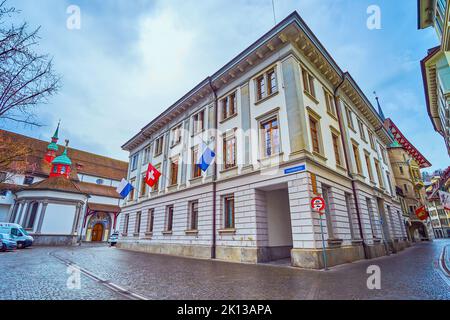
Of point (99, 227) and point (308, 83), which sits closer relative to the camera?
point (308, 83)

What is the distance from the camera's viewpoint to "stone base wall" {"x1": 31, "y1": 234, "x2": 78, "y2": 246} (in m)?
29.4

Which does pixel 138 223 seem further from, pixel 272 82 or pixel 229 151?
pixel 272 82

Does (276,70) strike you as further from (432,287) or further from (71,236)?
(71,236)

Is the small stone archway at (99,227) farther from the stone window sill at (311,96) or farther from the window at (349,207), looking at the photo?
the stone window sill at (311,96)

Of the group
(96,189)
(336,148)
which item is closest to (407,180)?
(336,148)

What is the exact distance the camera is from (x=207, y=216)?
46.7 ft

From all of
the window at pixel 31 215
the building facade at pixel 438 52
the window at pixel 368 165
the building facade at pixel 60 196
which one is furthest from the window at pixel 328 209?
the window at pixel 31 215

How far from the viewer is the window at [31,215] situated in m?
30.1

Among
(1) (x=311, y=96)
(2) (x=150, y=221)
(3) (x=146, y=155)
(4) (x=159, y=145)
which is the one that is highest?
(4) (x=159, y=145)

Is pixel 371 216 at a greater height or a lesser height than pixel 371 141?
lesser

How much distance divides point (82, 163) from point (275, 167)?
4733 cm

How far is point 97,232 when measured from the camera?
4041 cm

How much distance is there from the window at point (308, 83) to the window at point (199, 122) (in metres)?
8.04
